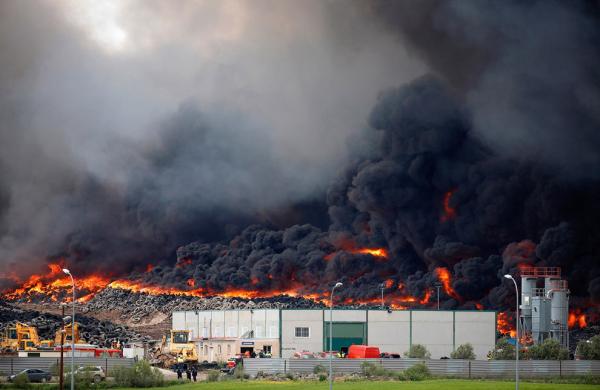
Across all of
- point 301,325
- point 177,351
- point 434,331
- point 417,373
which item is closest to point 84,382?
point 417,373

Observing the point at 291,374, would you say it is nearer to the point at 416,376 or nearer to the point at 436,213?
the point at 416,376

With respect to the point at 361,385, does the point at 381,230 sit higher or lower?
higher

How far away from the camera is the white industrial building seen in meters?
108

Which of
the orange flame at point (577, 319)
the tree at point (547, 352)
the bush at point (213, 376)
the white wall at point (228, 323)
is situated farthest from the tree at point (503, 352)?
the bush at point (213, 376)

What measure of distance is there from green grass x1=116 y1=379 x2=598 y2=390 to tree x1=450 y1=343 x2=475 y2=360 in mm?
24975

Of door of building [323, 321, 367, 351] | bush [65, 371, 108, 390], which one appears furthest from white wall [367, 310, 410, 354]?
bush [65, 371, 108, 390]

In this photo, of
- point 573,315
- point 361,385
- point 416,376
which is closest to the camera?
point 361,385

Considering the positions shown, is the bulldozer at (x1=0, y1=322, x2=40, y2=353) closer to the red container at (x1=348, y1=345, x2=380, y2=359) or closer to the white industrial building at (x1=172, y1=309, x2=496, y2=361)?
the white industrial building at (x1=172, y1=309, x2=496, y2=361)

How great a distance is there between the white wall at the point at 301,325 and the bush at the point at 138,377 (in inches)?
1198

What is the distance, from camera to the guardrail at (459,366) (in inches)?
3199

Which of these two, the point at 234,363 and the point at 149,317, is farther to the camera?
the point at 149,317

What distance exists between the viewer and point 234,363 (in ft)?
322

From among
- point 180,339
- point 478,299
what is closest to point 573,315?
point 478,299

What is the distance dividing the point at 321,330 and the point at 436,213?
149 ft
